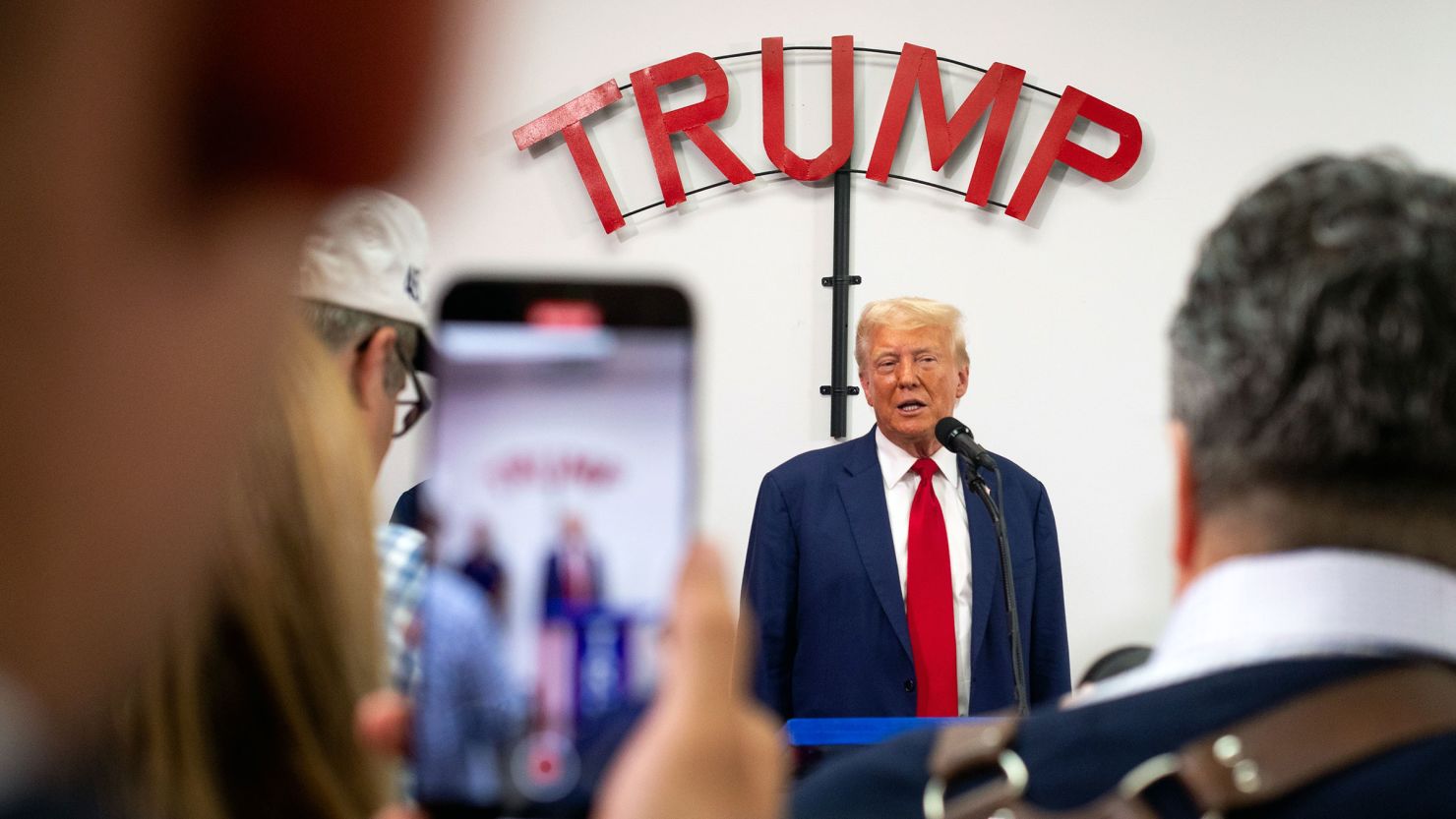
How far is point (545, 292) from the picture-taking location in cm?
53

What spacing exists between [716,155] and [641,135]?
0.86 feet

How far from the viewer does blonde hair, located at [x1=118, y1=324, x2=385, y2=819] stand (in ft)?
1.31

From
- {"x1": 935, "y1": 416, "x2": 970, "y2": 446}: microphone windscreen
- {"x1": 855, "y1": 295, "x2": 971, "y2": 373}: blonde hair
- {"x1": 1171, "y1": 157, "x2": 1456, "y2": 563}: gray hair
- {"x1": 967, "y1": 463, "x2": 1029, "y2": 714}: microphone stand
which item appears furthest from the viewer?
{"x1": 855, "y1": 295, "x2": 971, "y2": 373}: blonde hair

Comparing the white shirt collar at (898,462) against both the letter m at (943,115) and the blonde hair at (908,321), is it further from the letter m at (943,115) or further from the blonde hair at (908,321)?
the letter m at (943,115)

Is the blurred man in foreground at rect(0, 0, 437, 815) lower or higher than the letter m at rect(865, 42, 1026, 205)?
lower

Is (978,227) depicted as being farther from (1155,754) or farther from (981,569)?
(1155,754)

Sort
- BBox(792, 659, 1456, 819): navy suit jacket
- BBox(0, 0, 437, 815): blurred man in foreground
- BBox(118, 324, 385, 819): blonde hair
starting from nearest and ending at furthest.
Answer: BBox(0, 0, 437, 815): blurred man in foreground, BBox(118, 324, 385, 819): blonde hair, BBox(792, 659, 1456, 819): navy suit jacket

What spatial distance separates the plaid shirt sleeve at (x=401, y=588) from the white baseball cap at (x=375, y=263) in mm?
172

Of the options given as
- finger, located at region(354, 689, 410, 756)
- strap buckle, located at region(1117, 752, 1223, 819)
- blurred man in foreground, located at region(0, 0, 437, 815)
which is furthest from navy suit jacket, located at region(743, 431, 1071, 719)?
blurred man in foreground, located at region(0, 0, 437, 815)

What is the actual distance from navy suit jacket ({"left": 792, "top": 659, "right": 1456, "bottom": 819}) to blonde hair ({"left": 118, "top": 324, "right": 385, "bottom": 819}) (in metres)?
0.42

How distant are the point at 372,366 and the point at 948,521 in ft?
6.46

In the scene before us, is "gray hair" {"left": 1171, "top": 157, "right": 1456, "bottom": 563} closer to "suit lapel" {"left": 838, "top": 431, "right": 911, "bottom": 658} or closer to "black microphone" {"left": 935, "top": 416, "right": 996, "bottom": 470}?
"black microphone" {"left": 935, "top": 416, "right": 996, "bottom": 470}

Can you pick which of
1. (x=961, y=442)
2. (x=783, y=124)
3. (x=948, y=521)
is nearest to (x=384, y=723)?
(x=961, y=442)

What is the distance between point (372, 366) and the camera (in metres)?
0.96
